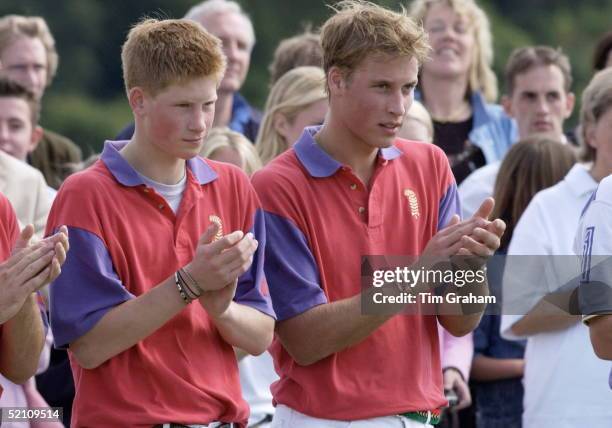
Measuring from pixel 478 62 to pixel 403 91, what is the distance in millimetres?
3690

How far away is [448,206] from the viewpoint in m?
Result: 5.39

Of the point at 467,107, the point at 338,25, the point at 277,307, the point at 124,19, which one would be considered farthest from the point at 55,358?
the point at 124,19

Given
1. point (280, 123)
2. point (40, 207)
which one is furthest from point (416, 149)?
point (40, 207)

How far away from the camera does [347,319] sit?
502 cm

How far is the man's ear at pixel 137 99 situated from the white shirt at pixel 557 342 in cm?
217

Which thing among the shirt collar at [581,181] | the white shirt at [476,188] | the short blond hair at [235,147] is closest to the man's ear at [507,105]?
the white shirt at [476,188]

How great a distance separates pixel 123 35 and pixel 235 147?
18586 mm

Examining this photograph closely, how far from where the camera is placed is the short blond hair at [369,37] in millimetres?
5184

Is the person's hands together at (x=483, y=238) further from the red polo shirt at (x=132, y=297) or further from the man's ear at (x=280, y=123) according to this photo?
the man's ear at (x=280, y=123)

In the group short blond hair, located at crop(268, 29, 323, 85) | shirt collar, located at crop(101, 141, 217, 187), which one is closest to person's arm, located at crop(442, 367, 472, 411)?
short blond hair, located at crop(268, 29, 323, 85)

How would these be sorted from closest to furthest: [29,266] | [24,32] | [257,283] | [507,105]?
[29,266] < [257,283] < [507,105] < [24,32]

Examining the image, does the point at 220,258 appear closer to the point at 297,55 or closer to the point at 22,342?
the point at 22,342

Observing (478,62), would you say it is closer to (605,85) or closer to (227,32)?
(227,32)

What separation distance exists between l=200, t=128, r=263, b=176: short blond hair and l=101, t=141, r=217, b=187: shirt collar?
1499mm
